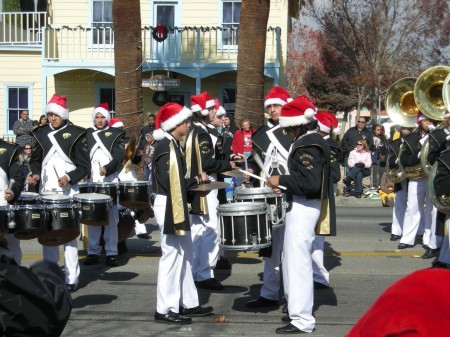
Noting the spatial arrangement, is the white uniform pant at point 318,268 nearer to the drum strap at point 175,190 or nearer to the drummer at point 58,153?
the drum strap at point 175,190

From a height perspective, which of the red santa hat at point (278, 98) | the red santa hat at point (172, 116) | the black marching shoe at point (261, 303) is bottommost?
the black marching shoe at point (261, 303)

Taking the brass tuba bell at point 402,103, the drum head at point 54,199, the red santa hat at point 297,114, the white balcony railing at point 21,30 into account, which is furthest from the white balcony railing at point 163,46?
the red santa hat at point 297,114

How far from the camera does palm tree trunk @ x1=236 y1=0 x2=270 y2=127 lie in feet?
66.1

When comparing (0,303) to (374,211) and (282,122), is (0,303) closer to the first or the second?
(282,122)

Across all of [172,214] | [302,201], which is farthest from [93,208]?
[302,201]

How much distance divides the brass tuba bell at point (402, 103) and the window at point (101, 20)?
14.9 meters

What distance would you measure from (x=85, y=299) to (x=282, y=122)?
308 centimetres

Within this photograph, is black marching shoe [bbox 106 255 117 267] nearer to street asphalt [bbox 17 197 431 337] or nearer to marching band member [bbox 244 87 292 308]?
street asphalt [bbox 17 197 431 337]

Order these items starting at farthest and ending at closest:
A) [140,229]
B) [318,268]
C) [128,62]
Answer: [128,62] → [140,229] → [318,268]

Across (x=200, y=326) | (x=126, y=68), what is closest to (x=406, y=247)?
(x=200, y=326)

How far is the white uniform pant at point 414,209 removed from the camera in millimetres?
13203

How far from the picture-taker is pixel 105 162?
12.1 m

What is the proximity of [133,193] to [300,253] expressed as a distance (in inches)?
149

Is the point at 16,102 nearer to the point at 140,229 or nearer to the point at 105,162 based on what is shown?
the point at 140,229
